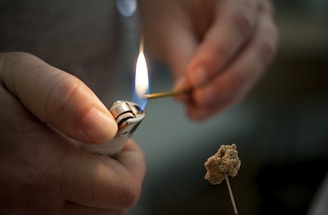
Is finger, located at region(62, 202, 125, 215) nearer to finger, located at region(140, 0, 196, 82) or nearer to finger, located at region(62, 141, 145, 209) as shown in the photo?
finger, located at region(62, 141, 145, 209)

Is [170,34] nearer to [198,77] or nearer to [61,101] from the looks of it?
[198,77]

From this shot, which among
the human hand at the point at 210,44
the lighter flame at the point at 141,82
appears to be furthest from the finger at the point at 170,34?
the lighter flame at the point at 141,82

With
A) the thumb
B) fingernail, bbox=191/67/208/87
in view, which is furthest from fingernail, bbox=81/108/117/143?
fingernail, bbox=191/67/208/87

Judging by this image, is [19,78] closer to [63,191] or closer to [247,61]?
[63,191]

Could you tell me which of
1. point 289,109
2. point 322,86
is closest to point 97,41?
point 289,109

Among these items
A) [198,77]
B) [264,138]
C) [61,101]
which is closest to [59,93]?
[61,101]

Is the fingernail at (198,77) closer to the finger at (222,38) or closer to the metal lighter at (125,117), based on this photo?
the finger at (222,38)

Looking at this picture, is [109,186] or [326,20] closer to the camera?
[109,186]
